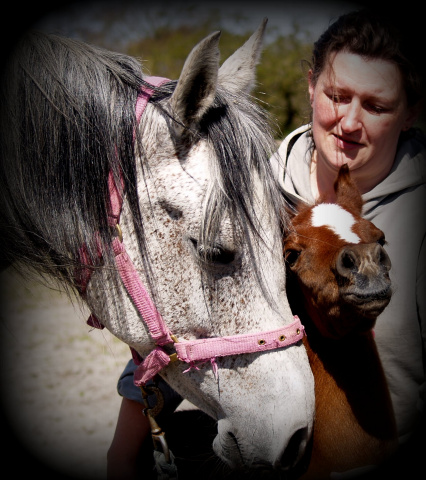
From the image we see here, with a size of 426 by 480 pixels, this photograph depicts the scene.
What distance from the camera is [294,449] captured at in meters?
1.61

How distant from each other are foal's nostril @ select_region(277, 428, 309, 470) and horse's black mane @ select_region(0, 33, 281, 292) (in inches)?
33.1

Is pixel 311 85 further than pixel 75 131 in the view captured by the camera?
Yes

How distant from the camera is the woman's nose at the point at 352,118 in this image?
1.86m

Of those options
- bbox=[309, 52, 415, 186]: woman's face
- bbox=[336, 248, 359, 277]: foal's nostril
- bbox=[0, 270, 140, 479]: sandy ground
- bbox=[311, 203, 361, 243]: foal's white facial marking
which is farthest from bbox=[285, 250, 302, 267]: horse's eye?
bbox=[0, 270, 140, 479]: sandy ground

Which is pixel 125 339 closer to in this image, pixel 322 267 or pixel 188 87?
pixel 322 267

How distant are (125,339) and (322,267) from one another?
842 mm

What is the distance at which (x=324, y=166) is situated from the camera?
7.20ft

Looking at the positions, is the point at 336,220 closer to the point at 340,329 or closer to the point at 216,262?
the point at 340,329

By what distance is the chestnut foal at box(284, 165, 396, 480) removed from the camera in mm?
1580

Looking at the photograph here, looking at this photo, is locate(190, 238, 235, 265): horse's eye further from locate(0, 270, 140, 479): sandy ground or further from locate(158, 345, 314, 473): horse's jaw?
locate(0, 270, 140, 479): sandy ground

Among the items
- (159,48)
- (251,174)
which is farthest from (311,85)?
(159,48)

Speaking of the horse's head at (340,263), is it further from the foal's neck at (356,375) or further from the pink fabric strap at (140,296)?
the pink fabric strap at (140,296)

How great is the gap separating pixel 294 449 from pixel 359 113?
58.8 inches

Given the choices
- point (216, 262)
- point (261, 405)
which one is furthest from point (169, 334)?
point (261, 405)
